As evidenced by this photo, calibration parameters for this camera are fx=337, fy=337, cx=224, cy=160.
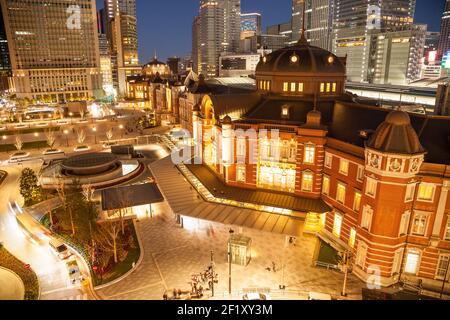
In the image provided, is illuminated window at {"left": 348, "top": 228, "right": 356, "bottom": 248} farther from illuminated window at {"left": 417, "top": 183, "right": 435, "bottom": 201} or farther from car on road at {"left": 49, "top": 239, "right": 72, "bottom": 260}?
car on road at {"left": 49, "top": 239, "right": 72, "bottom": 260}

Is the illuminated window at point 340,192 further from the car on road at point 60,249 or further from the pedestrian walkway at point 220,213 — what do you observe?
the car on road at point 60,249

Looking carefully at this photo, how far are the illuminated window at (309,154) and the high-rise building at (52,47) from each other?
6262 inches

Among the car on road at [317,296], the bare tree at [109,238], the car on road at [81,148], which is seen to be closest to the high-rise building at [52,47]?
the car on road at [81,148]

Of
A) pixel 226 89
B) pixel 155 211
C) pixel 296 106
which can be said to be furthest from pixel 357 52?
pixel 155 211

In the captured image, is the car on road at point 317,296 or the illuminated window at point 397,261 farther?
the illuminated window at point 397,261

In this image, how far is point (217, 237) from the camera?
40312mm

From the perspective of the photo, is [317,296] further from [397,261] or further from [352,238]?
[352,238]

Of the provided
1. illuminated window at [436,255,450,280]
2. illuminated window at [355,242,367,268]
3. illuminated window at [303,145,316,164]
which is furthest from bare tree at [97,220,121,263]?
illuminated window at [436,255,450,280]

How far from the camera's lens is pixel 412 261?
105 feet

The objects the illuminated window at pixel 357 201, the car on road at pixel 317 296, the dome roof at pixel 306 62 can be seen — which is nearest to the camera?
the car on road at pixel 317 296

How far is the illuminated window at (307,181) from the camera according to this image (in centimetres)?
4188

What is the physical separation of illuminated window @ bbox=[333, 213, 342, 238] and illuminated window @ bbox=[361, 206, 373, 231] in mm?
5394
